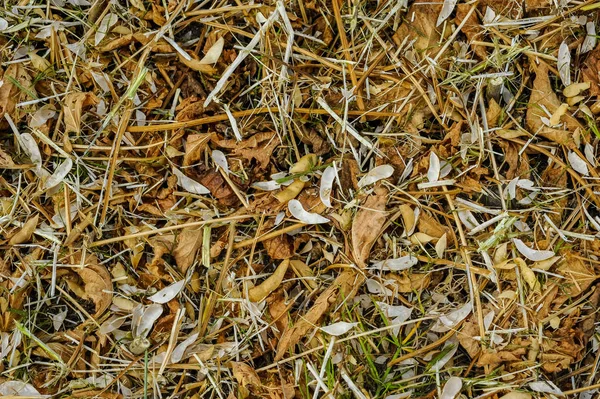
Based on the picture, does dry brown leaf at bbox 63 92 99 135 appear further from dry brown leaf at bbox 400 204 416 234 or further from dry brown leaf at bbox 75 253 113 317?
dry brown leaf at bbox 400 204 416 234

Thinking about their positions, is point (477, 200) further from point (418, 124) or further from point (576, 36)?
point (576, 36)

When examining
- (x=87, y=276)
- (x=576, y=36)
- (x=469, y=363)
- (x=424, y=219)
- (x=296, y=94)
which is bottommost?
(x=469, y=363)

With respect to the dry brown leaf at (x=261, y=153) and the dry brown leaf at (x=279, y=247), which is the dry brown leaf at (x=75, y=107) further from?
the dry brown leaf at (x=279, y=247)

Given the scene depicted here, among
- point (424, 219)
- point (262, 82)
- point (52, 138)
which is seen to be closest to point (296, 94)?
point (262, 82)

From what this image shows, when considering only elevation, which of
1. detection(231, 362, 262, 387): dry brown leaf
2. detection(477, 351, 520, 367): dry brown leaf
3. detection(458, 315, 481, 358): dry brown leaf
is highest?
detection(458, 315, 481, 358): dry brown leaf

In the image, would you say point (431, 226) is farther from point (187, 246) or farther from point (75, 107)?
point (75, 107)

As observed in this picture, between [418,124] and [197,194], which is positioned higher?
[418,124]

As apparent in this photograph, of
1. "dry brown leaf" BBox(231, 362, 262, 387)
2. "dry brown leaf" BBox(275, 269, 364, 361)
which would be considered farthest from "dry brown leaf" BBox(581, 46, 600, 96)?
"dry brown leaf" BBox(231, 362, 262, 387)
